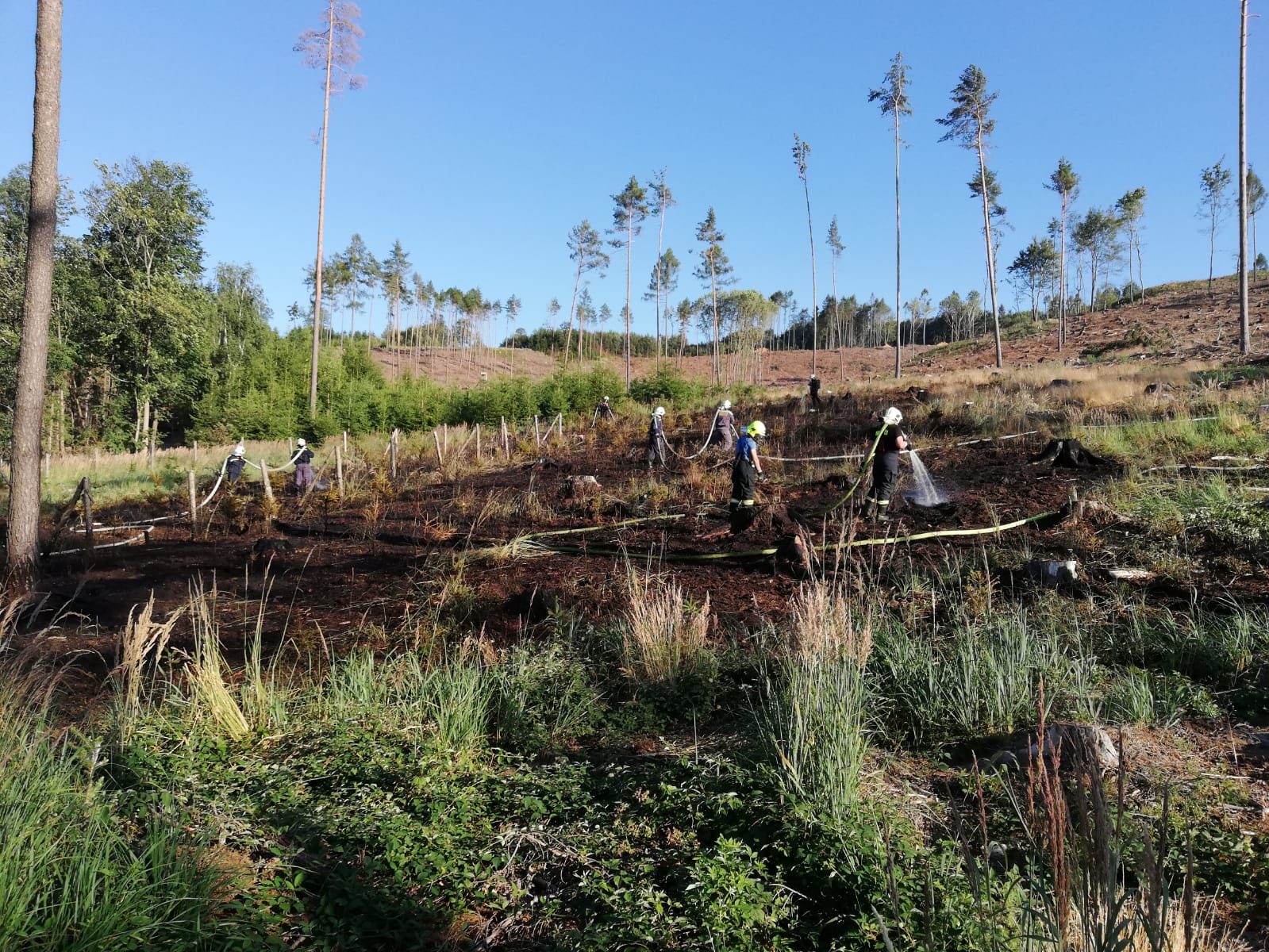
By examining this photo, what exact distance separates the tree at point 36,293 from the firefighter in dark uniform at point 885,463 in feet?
33.7

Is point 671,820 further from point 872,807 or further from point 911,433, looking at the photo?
point 911,433

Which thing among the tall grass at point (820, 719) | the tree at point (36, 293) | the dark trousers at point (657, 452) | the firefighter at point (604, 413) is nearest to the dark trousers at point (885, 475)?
the tall grass at point (820, 719)

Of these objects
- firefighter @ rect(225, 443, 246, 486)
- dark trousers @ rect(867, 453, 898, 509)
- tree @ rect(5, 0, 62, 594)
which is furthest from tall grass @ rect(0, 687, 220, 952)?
firefighter @ rect(225, 443, 246, 486)

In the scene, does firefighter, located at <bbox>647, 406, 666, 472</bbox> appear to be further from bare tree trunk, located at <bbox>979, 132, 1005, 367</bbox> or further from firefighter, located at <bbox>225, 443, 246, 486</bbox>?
bare tree trunk, located at <bbox>979, 132, 1005, 367</bbox>

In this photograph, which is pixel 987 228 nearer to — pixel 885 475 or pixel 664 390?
pixel 664 390

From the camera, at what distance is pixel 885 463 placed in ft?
31.9

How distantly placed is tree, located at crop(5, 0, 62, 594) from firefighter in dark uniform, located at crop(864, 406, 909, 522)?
10.3 meters

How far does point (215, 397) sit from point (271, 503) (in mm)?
26605

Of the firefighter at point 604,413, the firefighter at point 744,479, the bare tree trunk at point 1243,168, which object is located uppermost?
the bare tree trunk at point 1243,168

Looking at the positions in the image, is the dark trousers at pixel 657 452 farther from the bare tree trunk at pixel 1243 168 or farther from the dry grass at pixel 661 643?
the bare tree trunk at pixel 1243 168

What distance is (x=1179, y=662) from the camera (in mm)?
4574

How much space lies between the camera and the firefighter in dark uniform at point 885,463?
945 centimetres

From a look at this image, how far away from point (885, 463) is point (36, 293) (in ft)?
35.1

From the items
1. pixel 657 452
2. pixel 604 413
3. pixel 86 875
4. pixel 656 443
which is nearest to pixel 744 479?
pixel 657 452
